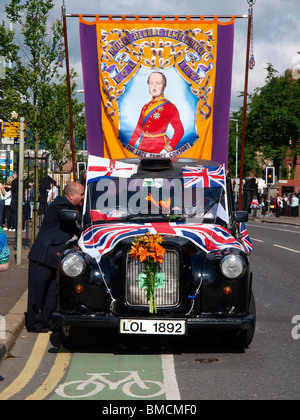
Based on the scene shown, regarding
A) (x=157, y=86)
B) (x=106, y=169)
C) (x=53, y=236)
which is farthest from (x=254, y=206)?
(x=53, y=236)

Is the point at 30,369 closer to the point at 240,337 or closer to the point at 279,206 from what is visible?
the point at 240,337

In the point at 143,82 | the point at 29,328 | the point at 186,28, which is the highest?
the point at 186,28

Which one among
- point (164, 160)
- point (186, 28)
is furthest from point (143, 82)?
point (164, 160)

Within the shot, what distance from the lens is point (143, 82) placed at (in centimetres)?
1016

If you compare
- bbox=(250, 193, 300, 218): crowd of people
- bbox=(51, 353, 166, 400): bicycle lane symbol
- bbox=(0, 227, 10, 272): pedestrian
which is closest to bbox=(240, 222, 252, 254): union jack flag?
bbox=(51, 353, 166, 400): bicycle lane symbol

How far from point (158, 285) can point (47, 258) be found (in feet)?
6.35

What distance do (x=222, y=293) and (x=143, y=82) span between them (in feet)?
13.5

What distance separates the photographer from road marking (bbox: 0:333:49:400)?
5.90m

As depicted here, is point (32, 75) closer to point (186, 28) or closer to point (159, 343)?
point (186, 28)

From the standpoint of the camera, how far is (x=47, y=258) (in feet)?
27.9

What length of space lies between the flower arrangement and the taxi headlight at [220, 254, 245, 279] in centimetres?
61

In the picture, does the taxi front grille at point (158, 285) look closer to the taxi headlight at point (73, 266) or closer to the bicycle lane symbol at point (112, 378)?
the taxi headlight at point (73, 266)

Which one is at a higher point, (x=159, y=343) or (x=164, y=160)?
(x=164, y=160)

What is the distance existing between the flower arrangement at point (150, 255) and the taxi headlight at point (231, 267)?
0.61 meters
